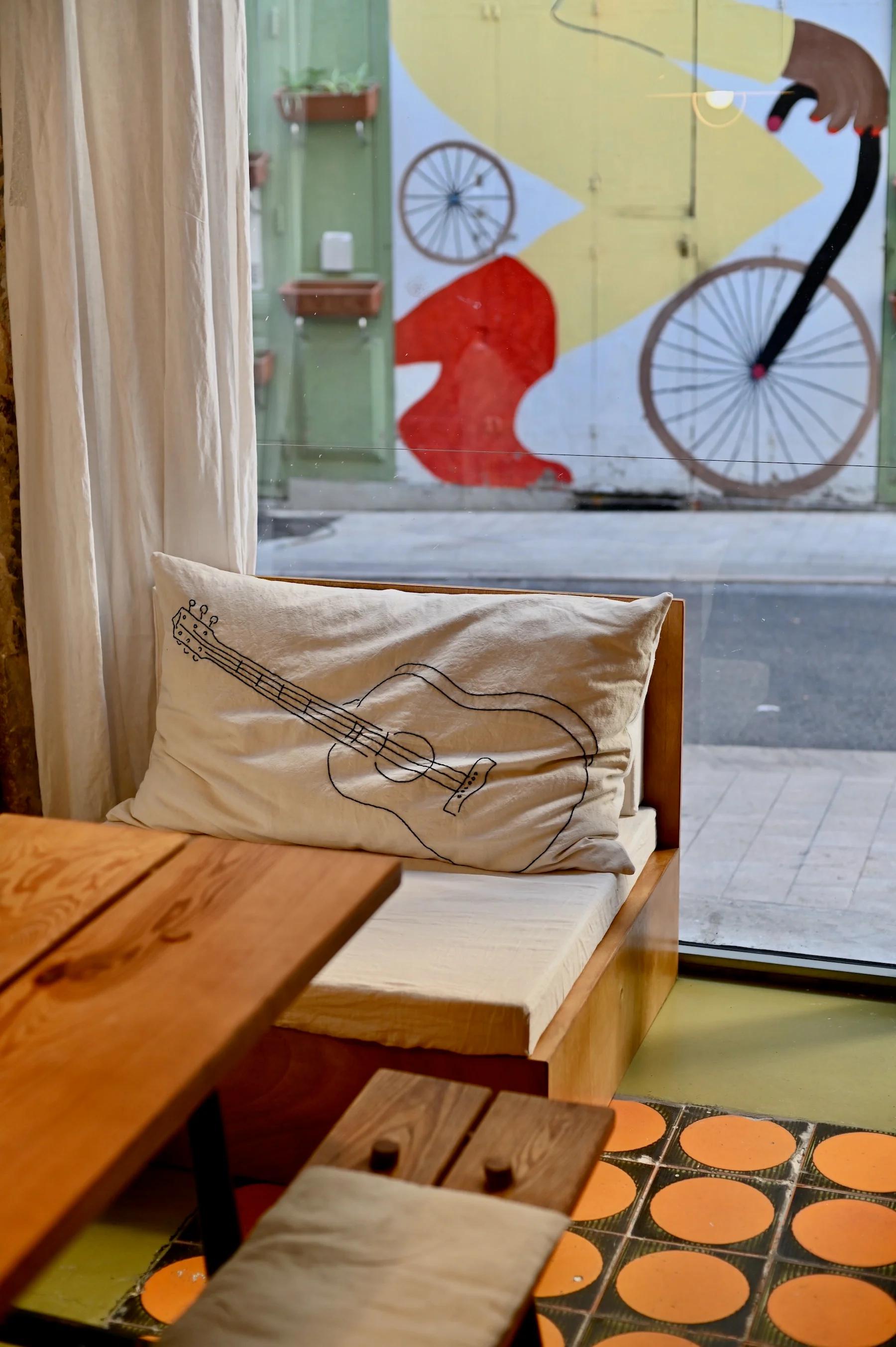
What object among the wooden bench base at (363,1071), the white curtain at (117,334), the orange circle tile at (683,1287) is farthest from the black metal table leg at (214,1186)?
the white curtain at (117,334)

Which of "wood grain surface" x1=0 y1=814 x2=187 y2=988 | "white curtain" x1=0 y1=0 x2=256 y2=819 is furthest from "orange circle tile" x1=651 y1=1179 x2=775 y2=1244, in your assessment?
"white curtain" x1=0 y1=0 x2=256 y2=819

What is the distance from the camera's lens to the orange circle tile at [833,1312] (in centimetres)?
198

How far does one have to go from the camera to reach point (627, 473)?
120 inches

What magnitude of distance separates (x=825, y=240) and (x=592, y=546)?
0.78 meters

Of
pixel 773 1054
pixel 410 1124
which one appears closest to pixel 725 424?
pixel 773 1054

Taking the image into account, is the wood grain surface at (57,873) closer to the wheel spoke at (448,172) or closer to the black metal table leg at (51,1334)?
the black metal table leg at (51,1334)

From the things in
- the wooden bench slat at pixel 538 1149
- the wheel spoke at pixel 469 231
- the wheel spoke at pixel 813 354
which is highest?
the wheel spoke at pixel 469 231

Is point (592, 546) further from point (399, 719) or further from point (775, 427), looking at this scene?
point (399, 719)

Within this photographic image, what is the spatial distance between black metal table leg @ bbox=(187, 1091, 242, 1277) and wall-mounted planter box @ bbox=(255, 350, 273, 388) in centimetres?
182

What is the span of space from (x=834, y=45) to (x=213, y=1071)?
7.78 feet

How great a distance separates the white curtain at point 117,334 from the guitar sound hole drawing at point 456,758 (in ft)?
1.79

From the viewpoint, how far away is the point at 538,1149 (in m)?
1.68

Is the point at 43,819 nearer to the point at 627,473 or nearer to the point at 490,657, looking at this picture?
the point at 490,657

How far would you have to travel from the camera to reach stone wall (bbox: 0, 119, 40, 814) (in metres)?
3.09
